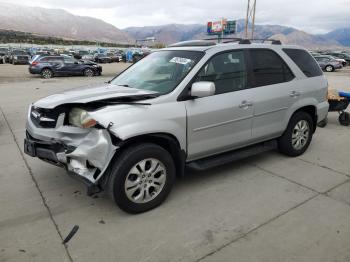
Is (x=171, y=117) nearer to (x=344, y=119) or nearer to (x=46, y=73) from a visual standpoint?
(x=344, y=119)

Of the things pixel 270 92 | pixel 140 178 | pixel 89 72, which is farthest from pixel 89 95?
pixel 89 72

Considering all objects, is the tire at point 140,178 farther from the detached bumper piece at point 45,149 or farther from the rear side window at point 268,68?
the rear side window at point 268,68

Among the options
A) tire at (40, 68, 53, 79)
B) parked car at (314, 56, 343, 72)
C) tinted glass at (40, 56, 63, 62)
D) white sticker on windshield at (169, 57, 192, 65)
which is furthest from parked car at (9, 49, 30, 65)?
white sticker on windshield at (169, 57, 192, 65)

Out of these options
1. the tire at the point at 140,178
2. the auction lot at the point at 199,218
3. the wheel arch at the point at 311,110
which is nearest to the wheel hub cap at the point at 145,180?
the tire at the point at 140,178

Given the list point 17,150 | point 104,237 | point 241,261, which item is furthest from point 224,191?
point 17,150

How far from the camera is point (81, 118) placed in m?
3.25

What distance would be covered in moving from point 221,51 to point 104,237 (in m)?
2.53

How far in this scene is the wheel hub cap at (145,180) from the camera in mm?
3250

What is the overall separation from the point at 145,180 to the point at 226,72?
1.70m

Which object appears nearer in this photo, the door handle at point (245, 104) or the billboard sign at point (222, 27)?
the door handle at point (245, 104)

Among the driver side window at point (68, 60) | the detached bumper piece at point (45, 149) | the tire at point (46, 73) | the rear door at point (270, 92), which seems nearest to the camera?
the detached bumper piece at point (45, 149)

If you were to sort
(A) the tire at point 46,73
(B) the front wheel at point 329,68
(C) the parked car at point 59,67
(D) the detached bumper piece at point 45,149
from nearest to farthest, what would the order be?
1. (D) the detached bumper piece at point 45,149
2. (C) the parked car at point 59,67
3. (A) the tire at point 46,73
4. (B) the front wheel at point 329,68

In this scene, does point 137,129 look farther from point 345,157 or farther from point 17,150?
point 345,157

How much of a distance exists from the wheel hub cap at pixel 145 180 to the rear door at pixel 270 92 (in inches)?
60.9
